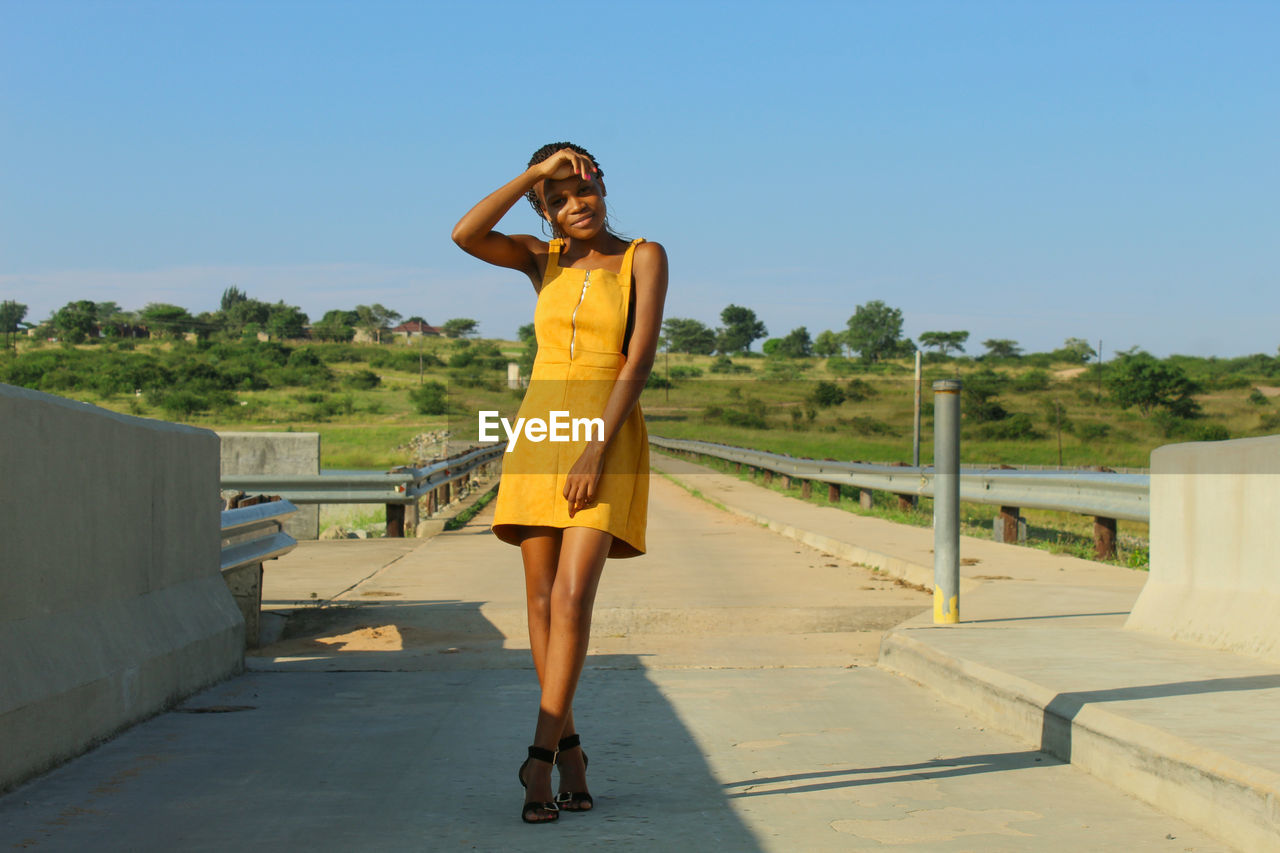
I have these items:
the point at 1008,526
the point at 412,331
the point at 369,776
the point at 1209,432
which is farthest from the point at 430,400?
the point at 412,331

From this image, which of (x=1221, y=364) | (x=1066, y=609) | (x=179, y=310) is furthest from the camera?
(x=179, y=310)

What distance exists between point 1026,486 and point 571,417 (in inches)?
393

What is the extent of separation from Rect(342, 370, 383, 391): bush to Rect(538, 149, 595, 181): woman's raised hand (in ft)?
273

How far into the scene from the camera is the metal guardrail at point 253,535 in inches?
259

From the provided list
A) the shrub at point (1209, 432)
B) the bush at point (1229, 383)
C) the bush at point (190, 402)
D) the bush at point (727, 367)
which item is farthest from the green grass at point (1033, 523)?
the bush at point (727, 367)

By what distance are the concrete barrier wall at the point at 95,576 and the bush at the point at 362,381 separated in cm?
8106

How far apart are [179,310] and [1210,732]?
13470 centimetres

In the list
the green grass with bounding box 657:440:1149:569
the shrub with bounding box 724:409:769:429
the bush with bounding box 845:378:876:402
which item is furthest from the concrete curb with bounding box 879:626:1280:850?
the bush with bounding box 845:378:876:402

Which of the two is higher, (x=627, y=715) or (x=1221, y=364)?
(x=1221, y=364)

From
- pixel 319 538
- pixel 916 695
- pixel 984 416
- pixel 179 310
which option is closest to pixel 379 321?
pixel 179 310

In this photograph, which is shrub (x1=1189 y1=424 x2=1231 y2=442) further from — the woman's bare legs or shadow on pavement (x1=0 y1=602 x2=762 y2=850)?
the woman's bare legs

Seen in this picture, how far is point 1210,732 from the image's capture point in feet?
13.2

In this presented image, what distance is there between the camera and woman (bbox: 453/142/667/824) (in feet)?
12.2

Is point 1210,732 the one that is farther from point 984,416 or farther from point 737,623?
point 984,416
